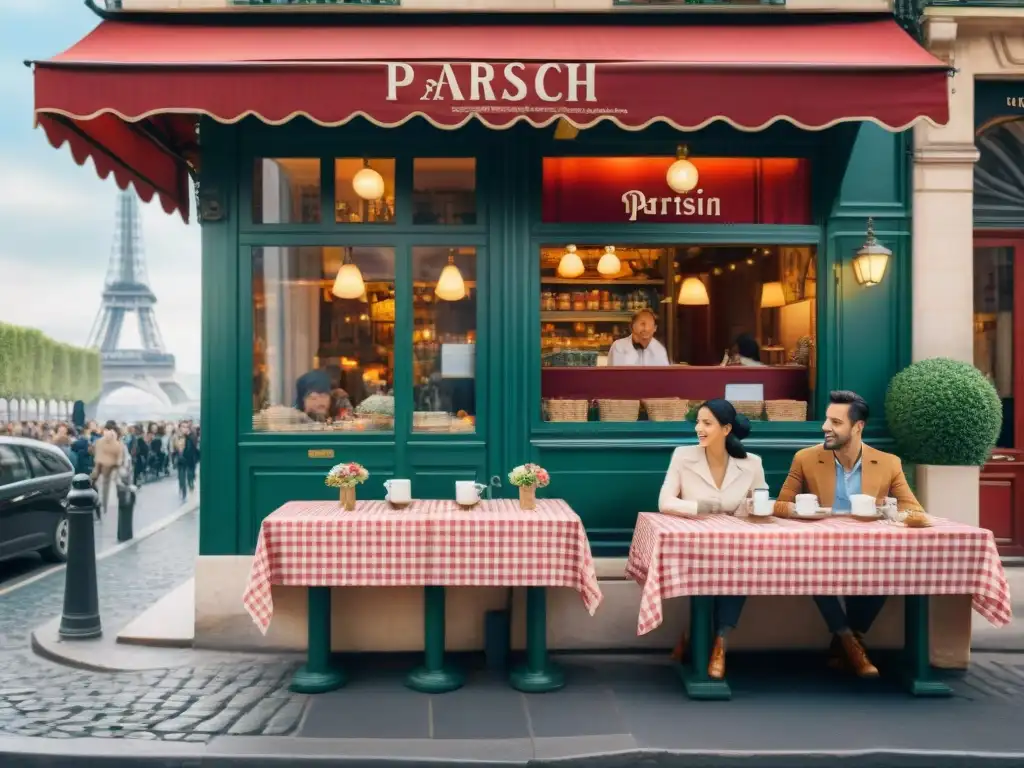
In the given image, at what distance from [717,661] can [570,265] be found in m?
3.92

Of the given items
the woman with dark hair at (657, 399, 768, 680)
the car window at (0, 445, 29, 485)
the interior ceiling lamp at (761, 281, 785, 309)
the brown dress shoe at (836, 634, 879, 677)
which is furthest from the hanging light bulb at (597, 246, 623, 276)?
the car window at (0, 445, 29, 485)

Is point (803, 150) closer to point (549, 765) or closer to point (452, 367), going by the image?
point (452, 367)

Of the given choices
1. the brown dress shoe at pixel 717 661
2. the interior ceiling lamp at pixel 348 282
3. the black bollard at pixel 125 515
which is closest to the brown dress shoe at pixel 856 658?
the brown dress shoe at pixel 717 661

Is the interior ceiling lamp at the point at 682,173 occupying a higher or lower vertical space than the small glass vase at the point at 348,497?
higher

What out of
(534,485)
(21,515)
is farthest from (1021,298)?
(21,515)

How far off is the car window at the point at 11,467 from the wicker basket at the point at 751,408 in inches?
325

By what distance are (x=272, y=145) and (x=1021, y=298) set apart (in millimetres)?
6405

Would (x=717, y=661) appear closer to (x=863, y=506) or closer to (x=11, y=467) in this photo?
(x=863, y=506)

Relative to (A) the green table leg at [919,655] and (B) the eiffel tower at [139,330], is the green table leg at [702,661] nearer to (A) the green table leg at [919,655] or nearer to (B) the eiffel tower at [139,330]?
(A) the green table leg at [919,655]

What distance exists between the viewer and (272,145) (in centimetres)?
694

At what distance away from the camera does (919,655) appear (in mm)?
5875

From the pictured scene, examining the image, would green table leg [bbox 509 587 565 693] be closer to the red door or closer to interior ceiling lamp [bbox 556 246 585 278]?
interior ceiling lamp [bbox 556 246 585 278]

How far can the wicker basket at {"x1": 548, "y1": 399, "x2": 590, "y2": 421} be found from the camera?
7070 millimetres

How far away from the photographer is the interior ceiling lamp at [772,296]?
7.75 m
